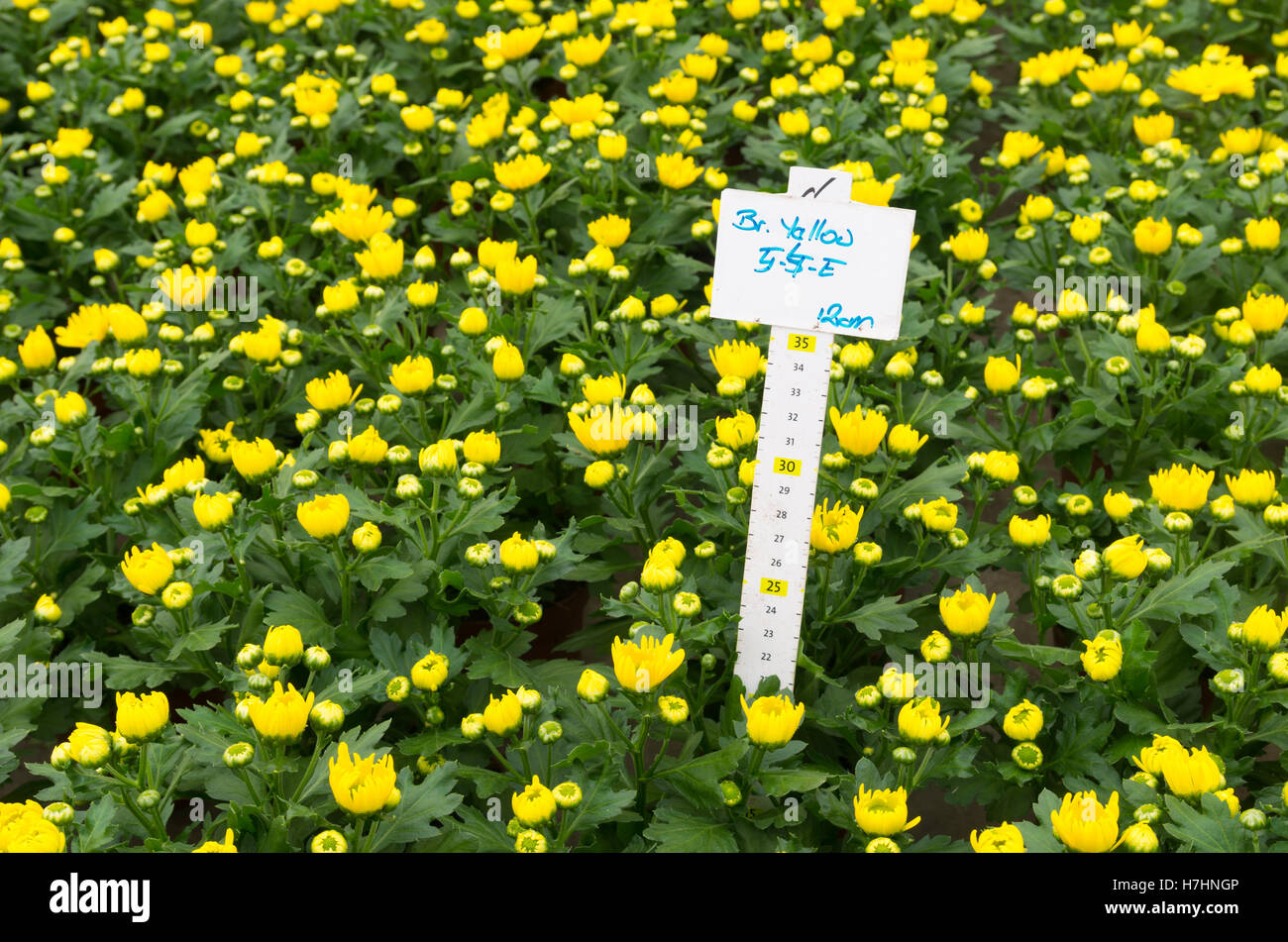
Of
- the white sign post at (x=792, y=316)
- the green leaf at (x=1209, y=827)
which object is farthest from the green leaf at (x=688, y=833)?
the green leaf at (x=1209, y=827)

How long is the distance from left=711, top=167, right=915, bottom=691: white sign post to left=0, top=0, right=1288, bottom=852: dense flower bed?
0.12 m

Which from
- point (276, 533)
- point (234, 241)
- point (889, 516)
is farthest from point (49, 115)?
point (889, 516)

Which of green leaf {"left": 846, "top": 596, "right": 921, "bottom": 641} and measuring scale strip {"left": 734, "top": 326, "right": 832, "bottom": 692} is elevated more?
measuring scale strip {"left": 734, "top": 326, "right": 832, "bottom": 692}

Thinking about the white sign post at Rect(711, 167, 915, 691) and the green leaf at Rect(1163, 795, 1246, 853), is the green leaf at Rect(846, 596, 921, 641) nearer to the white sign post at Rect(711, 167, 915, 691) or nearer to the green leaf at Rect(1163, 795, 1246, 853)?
the white sign post at Rect(711, 167, 915, 691)

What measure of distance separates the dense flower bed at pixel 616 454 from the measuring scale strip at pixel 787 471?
12cm

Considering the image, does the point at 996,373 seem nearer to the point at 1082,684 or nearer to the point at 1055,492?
the point at 1055,492

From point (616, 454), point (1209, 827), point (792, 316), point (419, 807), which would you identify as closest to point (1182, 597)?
point (1209, 827)

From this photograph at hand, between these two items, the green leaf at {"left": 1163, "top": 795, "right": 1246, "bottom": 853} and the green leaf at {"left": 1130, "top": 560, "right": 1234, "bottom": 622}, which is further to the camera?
the green leaf at {"left": 1130, "top": 560, "right": 1234, "bottom": 622}

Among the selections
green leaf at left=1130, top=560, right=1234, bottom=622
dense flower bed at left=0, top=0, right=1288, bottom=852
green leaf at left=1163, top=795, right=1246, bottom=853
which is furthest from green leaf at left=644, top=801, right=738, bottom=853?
green leaf at left=1130, top=560, right=1234, bottom=622

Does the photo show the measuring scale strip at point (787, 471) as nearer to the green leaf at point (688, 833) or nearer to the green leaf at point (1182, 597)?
the green leaf at point (688, 833)

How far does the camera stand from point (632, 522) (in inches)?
103

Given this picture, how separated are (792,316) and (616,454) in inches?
22.0

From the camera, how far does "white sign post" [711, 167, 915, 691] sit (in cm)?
209

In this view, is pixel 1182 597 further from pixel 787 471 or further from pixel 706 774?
pixel 706 774
